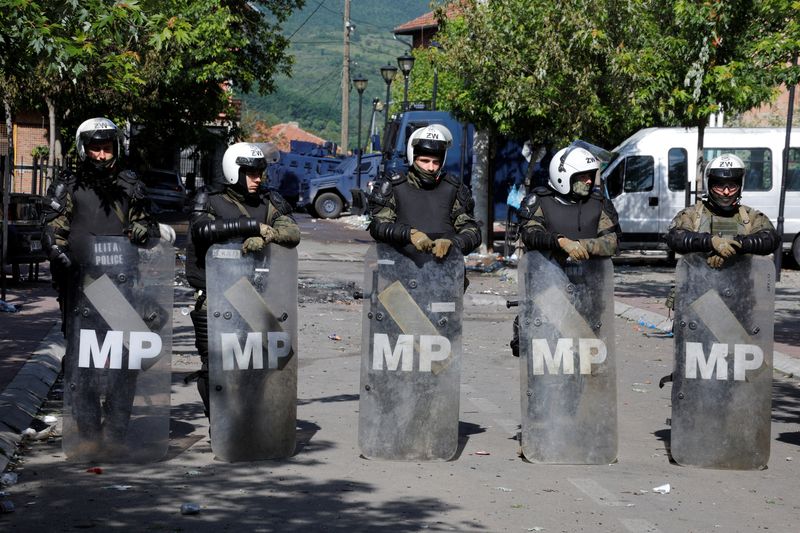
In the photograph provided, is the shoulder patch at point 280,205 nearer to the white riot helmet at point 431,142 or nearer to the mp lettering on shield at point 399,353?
the white riot helmet at point 431,142

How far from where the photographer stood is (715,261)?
25.7 ft

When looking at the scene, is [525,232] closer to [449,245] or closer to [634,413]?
[449,245]

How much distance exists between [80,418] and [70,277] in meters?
0.80

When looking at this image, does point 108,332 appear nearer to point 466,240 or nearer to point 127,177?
point 127,177

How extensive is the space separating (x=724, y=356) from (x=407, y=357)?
1.87 meters

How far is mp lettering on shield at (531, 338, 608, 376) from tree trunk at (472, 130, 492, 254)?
20447 millimetres

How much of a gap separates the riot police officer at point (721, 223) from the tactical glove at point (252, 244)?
242cm

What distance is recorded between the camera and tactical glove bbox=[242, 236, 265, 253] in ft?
24.9

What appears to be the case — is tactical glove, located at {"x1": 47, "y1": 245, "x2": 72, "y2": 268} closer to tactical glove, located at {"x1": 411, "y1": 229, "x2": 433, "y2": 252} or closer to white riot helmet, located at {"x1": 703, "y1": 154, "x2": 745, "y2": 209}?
tactical glove, located at {"x1": 411, "y1": 229, "x2": 433, "y2": 252}

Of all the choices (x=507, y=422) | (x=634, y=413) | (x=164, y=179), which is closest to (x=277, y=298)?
(x=507, y=422)

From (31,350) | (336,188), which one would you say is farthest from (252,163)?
(336,188)

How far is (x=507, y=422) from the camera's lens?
365 inches

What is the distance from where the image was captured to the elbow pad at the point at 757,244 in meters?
7.78

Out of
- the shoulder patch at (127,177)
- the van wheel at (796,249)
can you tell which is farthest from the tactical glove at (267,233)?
the van wheel at (796,249)
